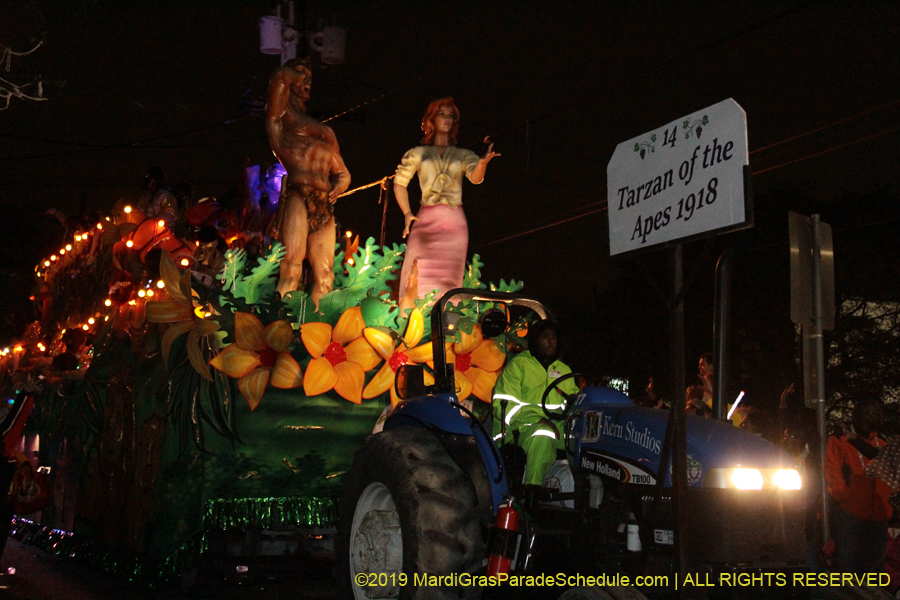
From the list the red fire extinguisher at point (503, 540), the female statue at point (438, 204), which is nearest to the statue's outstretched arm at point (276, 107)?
the female statue at point (438, 204)

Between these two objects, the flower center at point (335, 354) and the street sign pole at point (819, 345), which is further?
the flower center at point (335, 354)

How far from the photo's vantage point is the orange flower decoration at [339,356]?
6.63 meters

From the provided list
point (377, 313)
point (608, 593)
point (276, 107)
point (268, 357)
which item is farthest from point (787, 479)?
point (276, 107)

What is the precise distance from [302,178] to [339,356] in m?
2.45

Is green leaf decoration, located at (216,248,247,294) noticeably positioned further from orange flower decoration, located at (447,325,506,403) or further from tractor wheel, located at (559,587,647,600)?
tractor wheel, located at (559,587,647,600)

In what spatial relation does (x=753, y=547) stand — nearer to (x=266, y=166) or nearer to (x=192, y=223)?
(x=192, y=223)

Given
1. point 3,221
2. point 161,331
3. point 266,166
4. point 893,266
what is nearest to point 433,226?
point 161,331

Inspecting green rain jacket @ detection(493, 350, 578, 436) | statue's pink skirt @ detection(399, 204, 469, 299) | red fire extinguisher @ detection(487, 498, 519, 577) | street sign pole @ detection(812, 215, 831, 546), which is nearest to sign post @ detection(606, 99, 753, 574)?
red fire extinguisher @ detection(487, 498, 519, 577)

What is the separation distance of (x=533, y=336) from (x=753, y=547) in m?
1.74

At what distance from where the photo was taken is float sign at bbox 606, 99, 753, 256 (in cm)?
371

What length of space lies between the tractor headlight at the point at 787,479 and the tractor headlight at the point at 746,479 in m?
0.11

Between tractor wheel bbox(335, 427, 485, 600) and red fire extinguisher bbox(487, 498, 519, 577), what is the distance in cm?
26

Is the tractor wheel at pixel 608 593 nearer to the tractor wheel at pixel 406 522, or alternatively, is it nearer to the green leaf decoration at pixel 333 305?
the tractor wheel at pixel 406 522

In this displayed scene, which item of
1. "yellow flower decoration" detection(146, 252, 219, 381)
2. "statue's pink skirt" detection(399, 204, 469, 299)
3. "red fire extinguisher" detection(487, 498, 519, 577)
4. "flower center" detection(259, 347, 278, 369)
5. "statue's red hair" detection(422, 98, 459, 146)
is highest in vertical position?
"statue's red hair" detection(422, 98, 459, 146)
